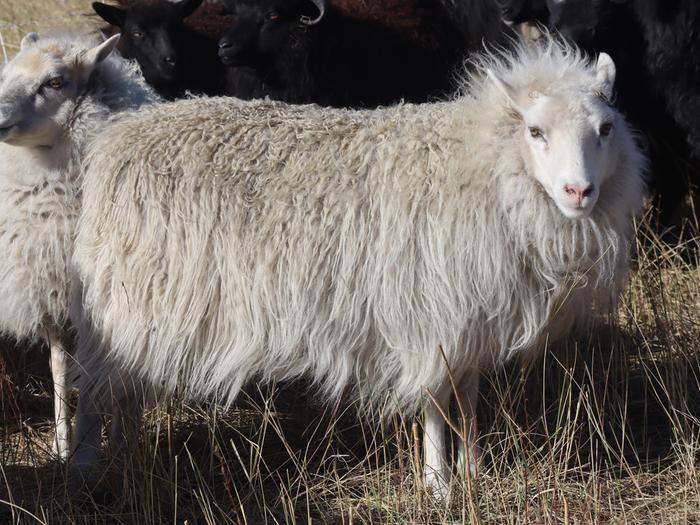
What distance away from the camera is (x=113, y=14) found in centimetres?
636

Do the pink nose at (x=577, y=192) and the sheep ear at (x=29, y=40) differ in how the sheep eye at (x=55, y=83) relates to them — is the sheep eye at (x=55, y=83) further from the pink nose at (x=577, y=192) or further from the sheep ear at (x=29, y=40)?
the pink nose at (x=577, y=192)

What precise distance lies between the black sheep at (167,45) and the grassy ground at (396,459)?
1.88 metres

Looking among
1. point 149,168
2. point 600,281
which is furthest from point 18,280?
point 600,281

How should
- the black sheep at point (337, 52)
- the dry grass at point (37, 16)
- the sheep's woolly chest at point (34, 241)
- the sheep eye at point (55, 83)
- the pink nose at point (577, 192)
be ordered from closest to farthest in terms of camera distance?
the pink nose at point (577, 192) < the sheep's woolly chest at point (34, 241) < the sheep eye at point (55, 83) < the black sheep at point (337, 52) < the dry grass at point (37, 16)

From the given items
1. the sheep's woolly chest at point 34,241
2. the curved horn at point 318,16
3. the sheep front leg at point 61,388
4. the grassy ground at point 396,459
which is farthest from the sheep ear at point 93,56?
the curved horn at point 318,16

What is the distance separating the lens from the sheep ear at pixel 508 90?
3672mm

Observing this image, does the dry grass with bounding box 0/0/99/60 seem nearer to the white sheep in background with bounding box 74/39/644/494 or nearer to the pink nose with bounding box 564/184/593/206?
the white sheep in background with bounding box 74/39/644/494

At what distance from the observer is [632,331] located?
5.16 metres

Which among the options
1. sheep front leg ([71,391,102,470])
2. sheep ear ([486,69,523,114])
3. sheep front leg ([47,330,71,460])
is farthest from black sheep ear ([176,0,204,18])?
sheep ear ([486,69,523,114])

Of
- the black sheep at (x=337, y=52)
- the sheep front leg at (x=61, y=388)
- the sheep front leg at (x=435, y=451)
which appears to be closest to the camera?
the sheep front leg at (x=435, y=451)

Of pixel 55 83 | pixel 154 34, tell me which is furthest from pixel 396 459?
pixel 154 34

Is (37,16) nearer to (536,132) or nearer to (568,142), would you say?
(536,132)

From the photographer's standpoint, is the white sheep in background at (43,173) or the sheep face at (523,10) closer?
the white sheep in background at (43,173)

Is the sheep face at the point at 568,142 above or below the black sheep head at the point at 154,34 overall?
above
